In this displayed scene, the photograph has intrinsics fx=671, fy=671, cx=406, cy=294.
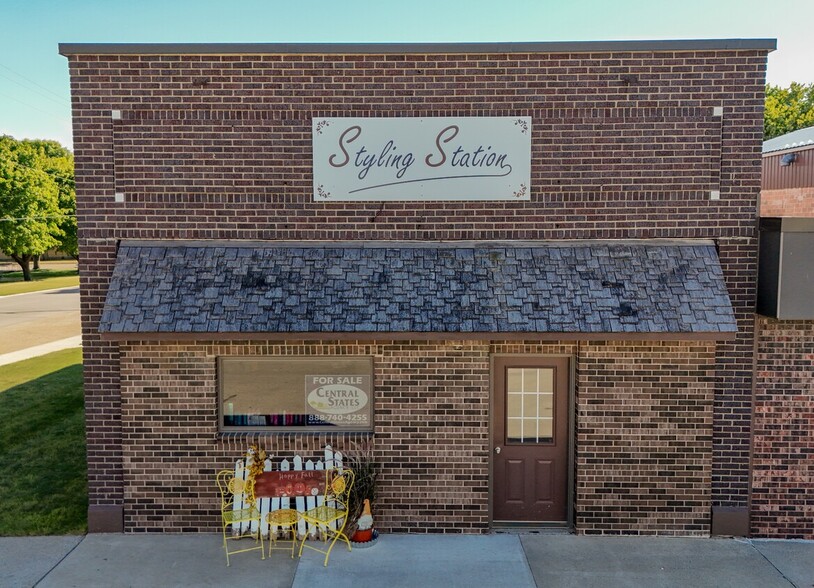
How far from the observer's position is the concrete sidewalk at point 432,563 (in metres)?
6.98

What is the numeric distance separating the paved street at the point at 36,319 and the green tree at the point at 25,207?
28.5ft

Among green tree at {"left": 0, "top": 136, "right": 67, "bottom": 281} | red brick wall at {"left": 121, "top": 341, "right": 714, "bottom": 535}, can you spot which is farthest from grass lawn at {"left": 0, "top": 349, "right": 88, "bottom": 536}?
green tree at {"left": 0, "top": 136, "right": 67, "bottom": 281}

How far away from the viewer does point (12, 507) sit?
8703mm

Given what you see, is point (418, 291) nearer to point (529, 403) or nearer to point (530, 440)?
point (529, 403)

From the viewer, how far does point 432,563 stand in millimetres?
7359

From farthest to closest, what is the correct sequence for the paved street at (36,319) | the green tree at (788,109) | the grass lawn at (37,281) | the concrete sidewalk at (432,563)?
1. the grass lawn at (37,281)
2. the green tree at (788,109)
3. the paved street at (36,319)
4. the concrete sidewalk at (432,563)

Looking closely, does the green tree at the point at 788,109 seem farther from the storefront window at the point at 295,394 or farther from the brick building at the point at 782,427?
the storefront window at the point at 295,394

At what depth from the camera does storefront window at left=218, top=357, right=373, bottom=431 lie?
818 cm

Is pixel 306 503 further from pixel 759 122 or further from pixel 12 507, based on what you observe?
pixel 759 122

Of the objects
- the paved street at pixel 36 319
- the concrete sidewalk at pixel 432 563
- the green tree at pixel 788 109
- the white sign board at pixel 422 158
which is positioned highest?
the green tree at pixel 788 109

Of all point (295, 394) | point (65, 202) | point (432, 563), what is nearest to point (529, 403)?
point (432, 563)

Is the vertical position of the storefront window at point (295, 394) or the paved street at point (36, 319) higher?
the storefront window at point (295, 394)

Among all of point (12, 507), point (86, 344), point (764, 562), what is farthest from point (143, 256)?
point (764, 562)

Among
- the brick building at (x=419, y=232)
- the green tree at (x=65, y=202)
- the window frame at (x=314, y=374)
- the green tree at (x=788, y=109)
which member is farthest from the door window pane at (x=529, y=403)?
the green tree at (x=65, y=202)
